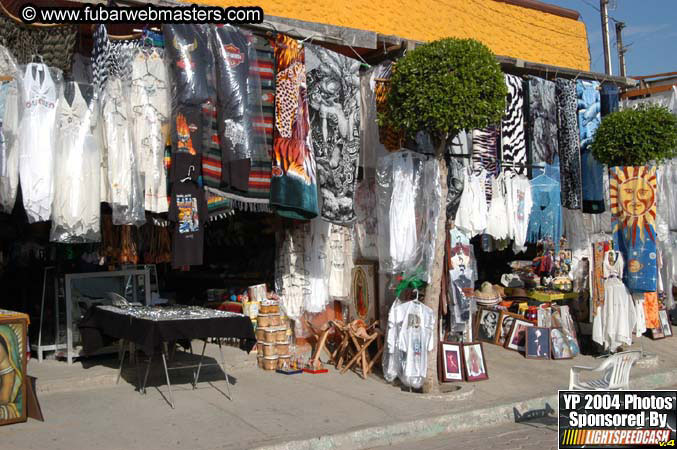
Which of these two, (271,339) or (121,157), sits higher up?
(121,157)

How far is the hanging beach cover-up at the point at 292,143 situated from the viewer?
8023 mm

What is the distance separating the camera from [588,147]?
1108 cm

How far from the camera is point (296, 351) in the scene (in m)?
9.80

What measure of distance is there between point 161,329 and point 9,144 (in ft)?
7.45

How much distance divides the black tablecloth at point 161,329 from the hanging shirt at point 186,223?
0.70 meters

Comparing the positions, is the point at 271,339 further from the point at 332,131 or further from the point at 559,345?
the point at 559,345

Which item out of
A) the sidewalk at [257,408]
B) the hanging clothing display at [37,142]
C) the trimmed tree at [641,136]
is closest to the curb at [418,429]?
the sidewalk at [257,408]

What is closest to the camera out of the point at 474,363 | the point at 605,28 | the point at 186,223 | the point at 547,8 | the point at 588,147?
the point at 186,223

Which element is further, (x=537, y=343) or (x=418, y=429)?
(x=537, y=343)

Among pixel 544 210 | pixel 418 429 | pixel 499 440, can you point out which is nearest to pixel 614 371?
pixel 499 440

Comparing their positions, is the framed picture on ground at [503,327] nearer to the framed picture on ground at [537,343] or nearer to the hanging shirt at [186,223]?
the framed picture on ground at [537,343]

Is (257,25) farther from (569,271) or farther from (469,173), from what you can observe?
(569,271)

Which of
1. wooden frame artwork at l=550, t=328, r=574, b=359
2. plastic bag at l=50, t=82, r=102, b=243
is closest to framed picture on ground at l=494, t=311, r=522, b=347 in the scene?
wooden frame artwork at l=550, t=328, r=574, b=359

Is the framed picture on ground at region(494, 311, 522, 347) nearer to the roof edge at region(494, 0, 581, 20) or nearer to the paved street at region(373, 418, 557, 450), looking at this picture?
the paved street at region(373, 418, 557, 450)
